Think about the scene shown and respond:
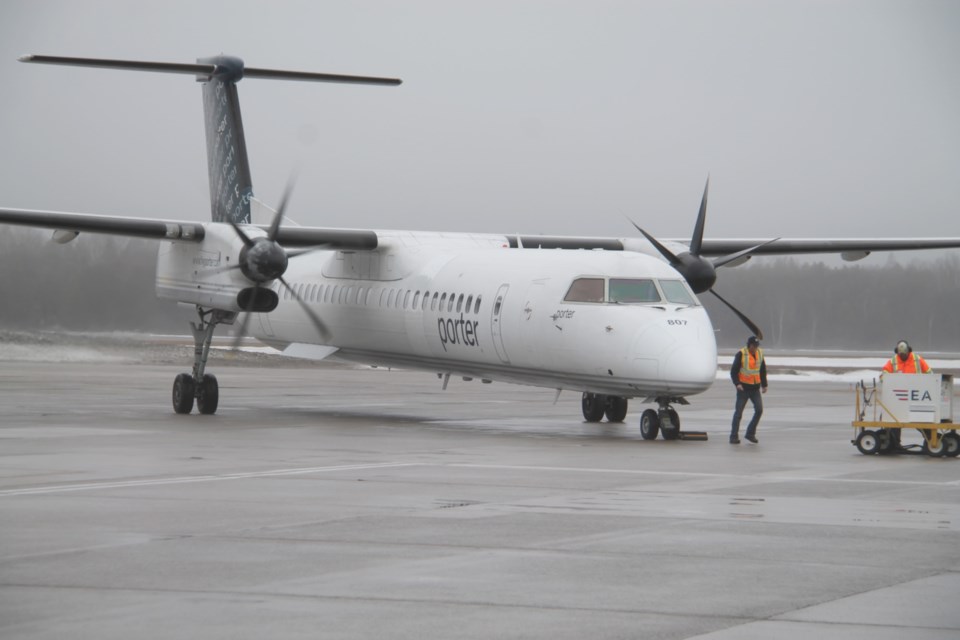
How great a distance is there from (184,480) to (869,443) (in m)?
8.44

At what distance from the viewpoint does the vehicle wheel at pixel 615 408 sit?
70.7ft

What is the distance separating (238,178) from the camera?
2559cm

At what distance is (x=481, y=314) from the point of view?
19.8 meters

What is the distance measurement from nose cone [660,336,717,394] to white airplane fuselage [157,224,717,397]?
0.01 meters

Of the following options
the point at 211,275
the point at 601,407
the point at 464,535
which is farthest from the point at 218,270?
the point at 464,535

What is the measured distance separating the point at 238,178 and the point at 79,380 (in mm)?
10599

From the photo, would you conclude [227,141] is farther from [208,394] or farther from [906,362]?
[906,362]

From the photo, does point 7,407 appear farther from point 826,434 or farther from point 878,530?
point 878,530

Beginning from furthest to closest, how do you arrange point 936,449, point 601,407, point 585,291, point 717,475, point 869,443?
point 601,407
point 585,291
point 869,443
point 936,449
point 717,475

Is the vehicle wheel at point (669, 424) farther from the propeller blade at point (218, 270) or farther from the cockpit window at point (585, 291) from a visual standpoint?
the propeller blade at point (218, 270)

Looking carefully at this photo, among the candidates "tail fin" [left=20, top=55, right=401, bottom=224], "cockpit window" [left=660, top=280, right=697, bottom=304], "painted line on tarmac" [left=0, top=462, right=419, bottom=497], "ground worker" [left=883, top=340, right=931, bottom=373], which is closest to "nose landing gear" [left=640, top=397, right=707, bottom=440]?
"cockpit window" [left=660, top=280, right=697, bottom=304]

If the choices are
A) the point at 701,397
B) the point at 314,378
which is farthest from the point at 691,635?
the point at 314,378

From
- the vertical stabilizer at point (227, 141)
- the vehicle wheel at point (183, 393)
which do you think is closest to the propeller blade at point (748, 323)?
the vehicle wheel at point (183, 393)

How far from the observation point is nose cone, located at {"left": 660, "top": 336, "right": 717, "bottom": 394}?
1645 centimetres
